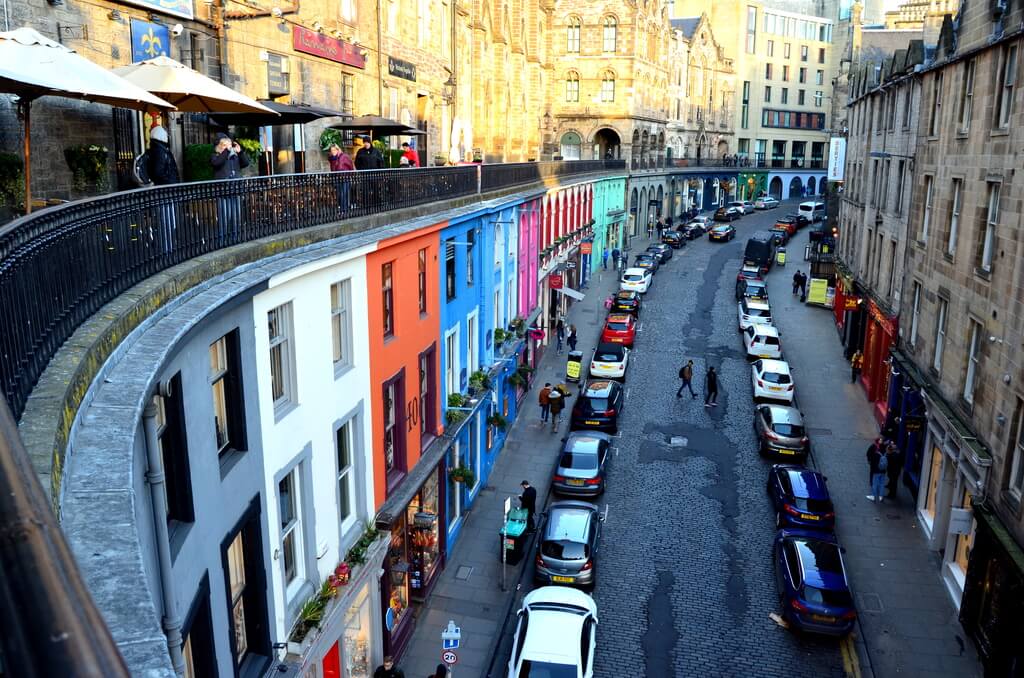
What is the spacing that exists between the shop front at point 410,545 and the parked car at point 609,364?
1463cm

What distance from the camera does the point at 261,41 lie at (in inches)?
728

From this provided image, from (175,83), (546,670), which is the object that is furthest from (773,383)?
(175,83)

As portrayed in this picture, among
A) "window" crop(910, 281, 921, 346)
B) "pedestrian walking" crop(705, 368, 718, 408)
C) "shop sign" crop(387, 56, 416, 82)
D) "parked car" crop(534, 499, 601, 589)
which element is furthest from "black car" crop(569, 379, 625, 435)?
"shop sign" crop(387, 56, 416, 82)

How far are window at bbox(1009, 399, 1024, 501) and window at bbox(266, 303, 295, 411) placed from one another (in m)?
12.7

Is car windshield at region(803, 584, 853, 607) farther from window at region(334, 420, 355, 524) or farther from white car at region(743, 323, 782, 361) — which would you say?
white car at region(743, 323, 782, 361)

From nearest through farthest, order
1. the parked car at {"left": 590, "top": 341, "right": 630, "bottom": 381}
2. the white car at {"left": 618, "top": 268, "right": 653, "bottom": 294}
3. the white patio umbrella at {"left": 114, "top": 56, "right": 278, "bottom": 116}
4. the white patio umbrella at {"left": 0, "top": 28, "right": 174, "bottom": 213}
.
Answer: the white patio umbrella at {"left": 0, "top": 28, "right": 174, "bottom": 213} → the white patio umbrella at {"left": 114, "top": 56, "right": 278, "bottom": 116} → the parked car at {"left": 590, "top": 341, "right": 630, "bottom": 381} → the white car at {"left": 618, "top": 268, "right": 653, "bottom": 294}

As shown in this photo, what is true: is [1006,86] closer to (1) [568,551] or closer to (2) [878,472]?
(2) [878,472]

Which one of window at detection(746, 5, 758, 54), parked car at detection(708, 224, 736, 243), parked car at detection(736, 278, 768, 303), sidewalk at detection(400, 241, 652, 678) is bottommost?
sidewalk at detection(400, 241, 652, 678)

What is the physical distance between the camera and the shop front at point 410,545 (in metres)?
15.0

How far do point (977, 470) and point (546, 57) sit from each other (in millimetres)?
55362

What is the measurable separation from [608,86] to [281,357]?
59724mm

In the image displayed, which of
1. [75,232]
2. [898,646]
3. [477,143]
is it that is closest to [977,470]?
[898,646]

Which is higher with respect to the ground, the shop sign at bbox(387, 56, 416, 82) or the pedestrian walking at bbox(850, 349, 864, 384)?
the shop sign at bbox(387, 56, 416, 82)

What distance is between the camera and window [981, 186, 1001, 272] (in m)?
17.8
